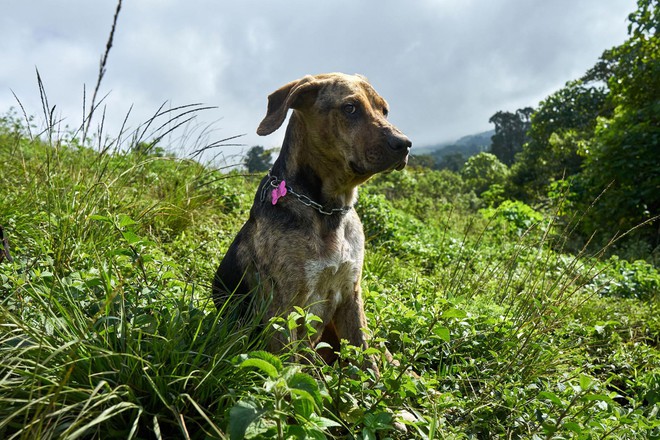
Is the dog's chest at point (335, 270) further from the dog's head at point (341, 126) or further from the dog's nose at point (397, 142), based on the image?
the dog's nose at point (397, 142)

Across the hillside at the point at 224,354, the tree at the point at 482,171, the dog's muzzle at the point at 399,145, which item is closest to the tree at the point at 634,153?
the hillside at the point at 224,354

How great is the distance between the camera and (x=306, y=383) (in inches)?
56.7

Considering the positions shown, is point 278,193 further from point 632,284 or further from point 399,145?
point 632,284

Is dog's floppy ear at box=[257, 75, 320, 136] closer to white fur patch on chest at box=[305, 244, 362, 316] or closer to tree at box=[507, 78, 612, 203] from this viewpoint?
white fur patch on chest at box=[305, 244, 362, 316]

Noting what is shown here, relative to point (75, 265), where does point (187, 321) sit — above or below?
below

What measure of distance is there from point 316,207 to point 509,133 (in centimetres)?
4906

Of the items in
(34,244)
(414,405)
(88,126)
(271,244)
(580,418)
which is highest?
(88,126)

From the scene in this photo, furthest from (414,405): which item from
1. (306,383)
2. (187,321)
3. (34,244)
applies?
(34,244)

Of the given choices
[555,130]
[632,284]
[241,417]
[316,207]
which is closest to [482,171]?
[555,130]

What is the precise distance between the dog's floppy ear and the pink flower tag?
30 centimetres

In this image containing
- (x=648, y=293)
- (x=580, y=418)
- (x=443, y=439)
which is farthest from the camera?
(x=648, y=293)

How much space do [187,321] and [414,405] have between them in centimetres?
116

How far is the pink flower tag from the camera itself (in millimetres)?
2375

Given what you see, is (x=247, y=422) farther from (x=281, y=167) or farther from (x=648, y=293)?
(x=648, y=293)
